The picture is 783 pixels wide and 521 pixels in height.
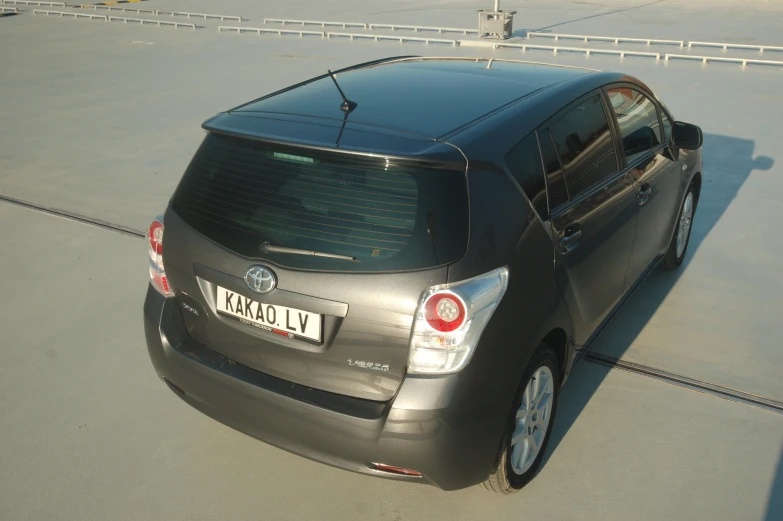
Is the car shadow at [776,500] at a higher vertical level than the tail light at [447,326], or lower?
lower

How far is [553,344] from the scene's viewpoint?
3.12 metres

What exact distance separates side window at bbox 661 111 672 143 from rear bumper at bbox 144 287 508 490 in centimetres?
251

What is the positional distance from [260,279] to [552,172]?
1305 millimetres

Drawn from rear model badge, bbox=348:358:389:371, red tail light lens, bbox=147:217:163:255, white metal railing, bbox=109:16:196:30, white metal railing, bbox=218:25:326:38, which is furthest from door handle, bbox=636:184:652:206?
white metal railing, bbox=109:16:196:30

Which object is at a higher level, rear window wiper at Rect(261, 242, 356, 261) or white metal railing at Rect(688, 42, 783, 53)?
rear window wiper at Rect(261, 242, 356, 261)

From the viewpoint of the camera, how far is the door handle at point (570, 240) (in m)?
3.07

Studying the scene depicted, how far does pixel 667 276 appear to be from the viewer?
5.08 m

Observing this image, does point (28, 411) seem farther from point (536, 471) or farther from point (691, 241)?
point (691, 241)

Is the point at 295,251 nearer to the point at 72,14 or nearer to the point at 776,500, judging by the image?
the point at 776,500

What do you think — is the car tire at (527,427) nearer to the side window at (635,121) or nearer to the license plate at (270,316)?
the license plate at (270,316)

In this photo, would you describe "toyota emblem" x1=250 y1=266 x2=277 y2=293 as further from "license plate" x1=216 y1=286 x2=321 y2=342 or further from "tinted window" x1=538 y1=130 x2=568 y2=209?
"tinted window" x1=538 y1=130 x2=568 y2=209

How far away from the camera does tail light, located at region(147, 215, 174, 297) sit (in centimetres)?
313

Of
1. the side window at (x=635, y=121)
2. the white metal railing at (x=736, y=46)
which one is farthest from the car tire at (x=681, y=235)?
the white metal railing at (x=736, y=46)

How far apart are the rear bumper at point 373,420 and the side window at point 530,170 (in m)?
0.78
